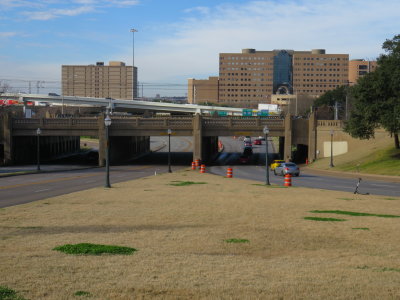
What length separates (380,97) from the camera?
188 ft

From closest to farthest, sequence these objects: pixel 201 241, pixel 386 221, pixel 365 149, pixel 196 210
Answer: pixel 201 241 < pixel 386 221 < pixel 196 210 < pixel 365 149

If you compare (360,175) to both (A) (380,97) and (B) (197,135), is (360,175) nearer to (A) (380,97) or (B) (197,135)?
(A) (380,97)

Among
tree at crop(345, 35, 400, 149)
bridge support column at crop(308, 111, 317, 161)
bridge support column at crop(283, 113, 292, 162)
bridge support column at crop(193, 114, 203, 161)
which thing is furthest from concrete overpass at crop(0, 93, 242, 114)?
tree at crop(345, 35, 400, 149)

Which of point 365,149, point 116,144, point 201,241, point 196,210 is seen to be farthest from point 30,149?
point 201,241

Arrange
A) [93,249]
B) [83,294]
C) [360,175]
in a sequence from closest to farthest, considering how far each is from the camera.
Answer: [83,294], [93,249], [360,175]

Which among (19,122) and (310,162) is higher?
(19,122)

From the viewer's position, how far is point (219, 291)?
9.03 metres

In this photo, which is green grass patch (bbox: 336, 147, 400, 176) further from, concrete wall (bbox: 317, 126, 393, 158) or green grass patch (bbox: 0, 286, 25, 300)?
green grass patch (bbox: 0, 286, 25, 300)

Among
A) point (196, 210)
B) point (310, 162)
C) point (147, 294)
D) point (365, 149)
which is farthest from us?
point (310, 162)

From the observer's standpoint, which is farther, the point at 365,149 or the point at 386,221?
the point at 365,149

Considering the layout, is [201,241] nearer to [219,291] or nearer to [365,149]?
[219,291]

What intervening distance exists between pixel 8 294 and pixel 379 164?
51829 millimetres

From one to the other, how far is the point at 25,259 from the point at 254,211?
11.5 m

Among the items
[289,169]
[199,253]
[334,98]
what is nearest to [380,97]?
[289,169]
